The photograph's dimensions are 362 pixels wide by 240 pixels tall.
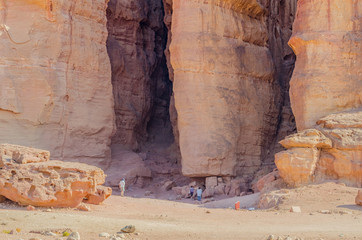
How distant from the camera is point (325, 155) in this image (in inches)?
634

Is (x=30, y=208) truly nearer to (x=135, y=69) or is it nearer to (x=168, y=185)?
(x=168, y=185)

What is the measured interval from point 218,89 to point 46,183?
9.70m

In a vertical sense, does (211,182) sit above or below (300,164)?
below

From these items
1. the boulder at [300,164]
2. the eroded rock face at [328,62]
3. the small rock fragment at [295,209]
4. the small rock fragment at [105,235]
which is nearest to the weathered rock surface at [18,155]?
the small rock fragment at [105,235]

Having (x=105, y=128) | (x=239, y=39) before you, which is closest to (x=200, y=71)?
(x=239, y=39)

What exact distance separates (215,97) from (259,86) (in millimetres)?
2598

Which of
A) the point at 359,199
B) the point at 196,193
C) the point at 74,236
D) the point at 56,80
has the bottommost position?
the point at 196,193

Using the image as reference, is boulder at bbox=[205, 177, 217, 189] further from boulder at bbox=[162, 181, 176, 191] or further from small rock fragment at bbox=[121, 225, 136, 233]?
small rock fragment at bbox=[121, 225, 136, 233]

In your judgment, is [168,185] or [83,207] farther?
[168,185]

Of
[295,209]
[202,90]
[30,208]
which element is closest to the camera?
[30,208]

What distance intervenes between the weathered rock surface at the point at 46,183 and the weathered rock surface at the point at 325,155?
5.80 meters

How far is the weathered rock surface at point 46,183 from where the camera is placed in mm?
12156

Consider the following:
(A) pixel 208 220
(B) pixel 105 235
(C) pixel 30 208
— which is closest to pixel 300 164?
(A) pixel 208 220

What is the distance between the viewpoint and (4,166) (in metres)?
12.4
